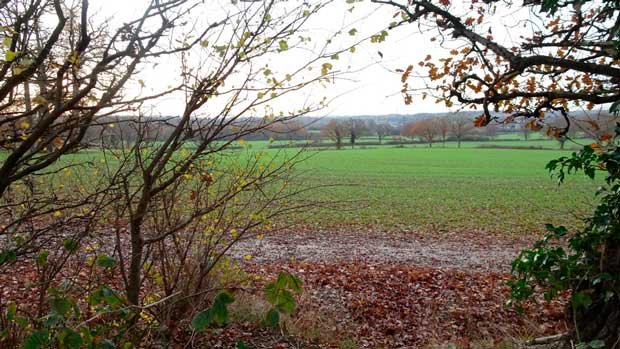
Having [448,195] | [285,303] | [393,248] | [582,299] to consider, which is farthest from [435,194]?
[285,303]

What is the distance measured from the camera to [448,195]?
26062 millimetres

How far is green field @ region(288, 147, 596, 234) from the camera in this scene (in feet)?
57.2

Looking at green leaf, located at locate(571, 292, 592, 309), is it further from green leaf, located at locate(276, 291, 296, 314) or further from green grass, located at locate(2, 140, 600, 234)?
green leaf, located at locate(276, 291, 296, 314)

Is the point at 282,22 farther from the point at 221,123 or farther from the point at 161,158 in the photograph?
the point at 161,158

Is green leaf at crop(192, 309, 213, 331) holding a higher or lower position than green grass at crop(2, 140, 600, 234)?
higher

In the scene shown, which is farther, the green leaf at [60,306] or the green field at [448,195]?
the green field at [448,195]

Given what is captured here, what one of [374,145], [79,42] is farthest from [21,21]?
[374,145]

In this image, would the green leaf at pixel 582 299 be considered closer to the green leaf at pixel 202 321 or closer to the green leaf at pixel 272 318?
the green leaf at pixel 272 318

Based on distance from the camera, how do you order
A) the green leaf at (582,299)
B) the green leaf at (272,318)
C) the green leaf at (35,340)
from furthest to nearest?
the green leaf at (582,299) → the green leaf at (272,318) → the green leaf at (35,340)

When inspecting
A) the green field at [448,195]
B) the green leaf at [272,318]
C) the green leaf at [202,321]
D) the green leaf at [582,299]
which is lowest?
the green field at [448,195]

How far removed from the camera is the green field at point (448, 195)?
57.2 ft

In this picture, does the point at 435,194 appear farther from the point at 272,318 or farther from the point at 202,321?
the point at 202,321

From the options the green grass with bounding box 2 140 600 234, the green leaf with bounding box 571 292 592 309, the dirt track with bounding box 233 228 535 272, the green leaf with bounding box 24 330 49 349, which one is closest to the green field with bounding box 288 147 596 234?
the green grass with bounding box 2 140 600 234

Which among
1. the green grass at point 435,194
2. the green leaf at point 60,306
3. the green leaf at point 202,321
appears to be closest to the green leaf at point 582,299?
Result: the green grass at point 435,194
